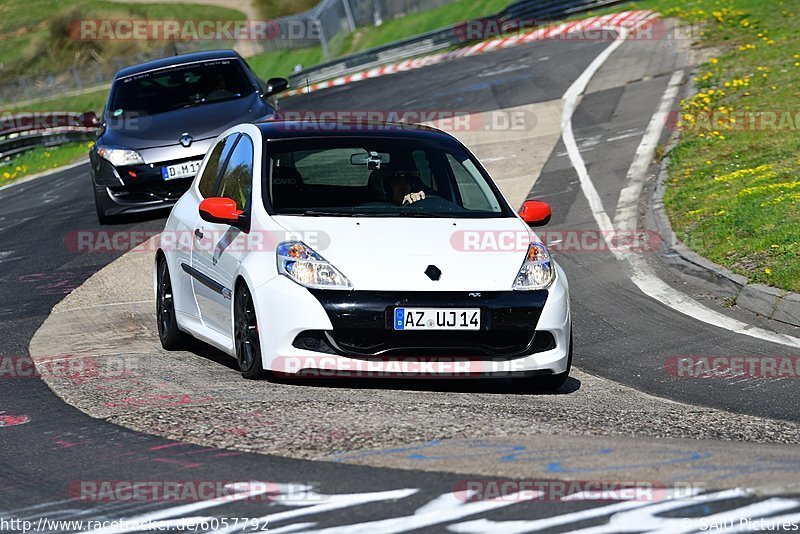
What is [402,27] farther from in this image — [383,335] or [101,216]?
[383,335]

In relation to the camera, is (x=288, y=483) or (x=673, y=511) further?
(x=288, y=483)

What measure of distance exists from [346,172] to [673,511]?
14.0 feet

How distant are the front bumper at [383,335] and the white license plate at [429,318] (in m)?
0.03

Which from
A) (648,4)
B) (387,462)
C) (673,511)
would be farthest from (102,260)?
(648,4)

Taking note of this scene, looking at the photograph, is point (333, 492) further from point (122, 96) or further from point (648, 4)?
point (648, 4)

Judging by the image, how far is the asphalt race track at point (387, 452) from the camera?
4879 mm

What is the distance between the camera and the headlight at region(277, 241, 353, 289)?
7.38 metres

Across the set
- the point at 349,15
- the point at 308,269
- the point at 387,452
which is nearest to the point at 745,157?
the point at 308,269

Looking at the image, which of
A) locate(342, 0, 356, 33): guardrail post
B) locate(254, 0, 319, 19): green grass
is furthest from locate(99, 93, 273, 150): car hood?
locate(254, 0, 319, 19): green grass

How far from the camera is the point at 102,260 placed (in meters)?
13.4

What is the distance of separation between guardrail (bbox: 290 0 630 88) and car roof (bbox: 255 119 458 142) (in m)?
25.7

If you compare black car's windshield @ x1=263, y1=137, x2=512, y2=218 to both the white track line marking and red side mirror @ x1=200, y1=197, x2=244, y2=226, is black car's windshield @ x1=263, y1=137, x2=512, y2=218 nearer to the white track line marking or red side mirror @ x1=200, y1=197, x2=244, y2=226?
red side mirror @ x1=200, y1=197, x2=244, y2=226

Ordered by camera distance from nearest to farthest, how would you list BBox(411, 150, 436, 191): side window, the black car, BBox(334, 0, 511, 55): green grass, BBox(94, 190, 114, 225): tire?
BBox(411, 150, 436, 191): side window < the black car < BBox(94, 190, 114, 225): tire < BBox(334, 0, 511, 55): green grass

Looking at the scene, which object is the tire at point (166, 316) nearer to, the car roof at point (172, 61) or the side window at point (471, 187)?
the side window at point (471, 187)
